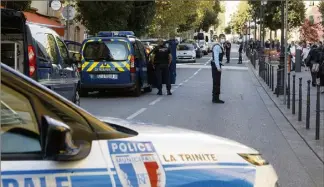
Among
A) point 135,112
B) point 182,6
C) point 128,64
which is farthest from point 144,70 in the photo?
point 182,6

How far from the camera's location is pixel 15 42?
34.7ft

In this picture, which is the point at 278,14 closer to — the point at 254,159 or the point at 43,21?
the point at 43,21

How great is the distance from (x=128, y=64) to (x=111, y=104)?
1999 millimetres

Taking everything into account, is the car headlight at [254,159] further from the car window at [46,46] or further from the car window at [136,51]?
the car window at [136,51]

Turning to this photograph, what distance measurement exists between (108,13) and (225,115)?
18531 mm

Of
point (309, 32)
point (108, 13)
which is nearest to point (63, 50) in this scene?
point (108, 13)

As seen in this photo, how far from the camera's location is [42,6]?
34.8 metres

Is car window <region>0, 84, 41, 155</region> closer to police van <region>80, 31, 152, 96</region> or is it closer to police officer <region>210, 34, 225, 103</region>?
police officer <region>210, 34, 225, 103</region>

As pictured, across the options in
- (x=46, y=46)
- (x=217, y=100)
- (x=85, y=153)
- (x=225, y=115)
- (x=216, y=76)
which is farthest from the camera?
(x=217, y=100)

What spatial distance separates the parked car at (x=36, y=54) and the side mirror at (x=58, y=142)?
264 inches

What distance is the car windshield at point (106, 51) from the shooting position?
18.1 m

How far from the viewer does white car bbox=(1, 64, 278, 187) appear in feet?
9.12

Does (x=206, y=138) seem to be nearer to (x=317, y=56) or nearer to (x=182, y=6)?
(x=317, y=56)

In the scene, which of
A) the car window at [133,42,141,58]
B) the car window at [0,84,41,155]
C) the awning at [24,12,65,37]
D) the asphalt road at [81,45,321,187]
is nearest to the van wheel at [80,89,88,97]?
the asphalt road at [81,45,321,187]
